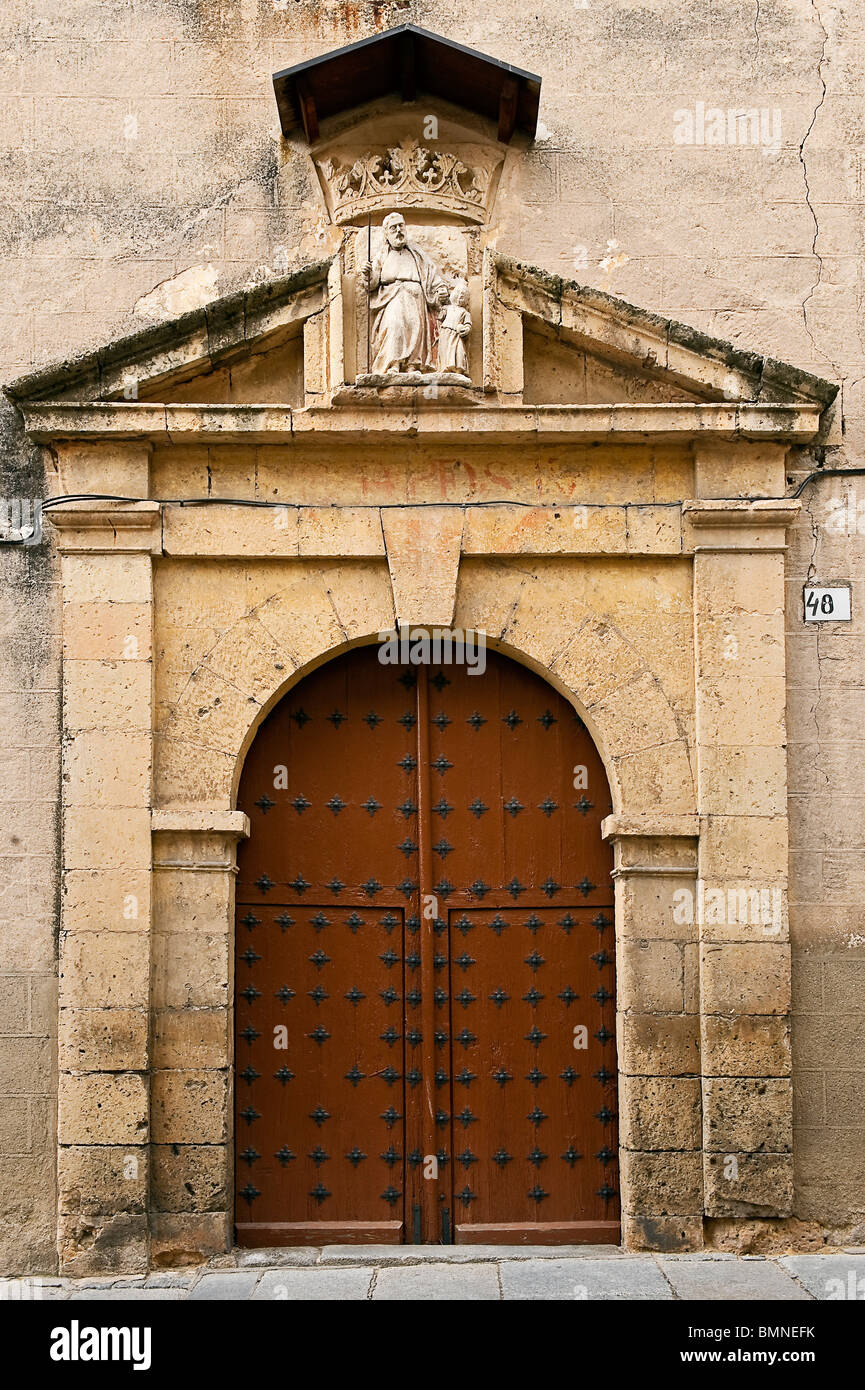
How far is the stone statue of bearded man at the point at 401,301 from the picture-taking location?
6.46 meters

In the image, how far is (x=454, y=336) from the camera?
6.49 metres

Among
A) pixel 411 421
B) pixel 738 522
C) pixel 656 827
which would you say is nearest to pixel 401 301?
pixel 411 421

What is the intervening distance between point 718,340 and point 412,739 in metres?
2.00

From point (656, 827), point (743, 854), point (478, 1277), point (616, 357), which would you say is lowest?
point (478, 1277)

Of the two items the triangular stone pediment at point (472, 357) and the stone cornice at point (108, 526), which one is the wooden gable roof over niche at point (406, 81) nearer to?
the triangular stone pediment at point (472, 357)

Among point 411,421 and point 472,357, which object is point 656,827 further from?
point 472,357

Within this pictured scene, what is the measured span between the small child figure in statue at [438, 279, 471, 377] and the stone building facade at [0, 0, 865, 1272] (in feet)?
0.29

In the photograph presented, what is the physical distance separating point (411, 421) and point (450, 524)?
0.43 metres

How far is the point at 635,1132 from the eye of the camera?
6.28 m

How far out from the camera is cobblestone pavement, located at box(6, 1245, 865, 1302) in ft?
19.0

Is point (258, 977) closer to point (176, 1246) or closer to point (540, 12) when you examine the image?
point (176, 1246)

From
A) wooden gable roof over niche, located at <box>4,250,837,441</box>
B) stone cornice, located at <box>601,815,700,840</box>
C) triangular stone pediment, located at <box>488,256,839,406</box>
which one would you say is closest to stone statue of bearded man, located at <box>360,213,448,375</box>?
wooden gable roof over niche, located at <box>4,250,837,441</box>

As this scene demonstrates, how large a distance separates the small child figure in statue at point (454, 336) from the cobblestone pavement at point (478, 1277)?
3421mm

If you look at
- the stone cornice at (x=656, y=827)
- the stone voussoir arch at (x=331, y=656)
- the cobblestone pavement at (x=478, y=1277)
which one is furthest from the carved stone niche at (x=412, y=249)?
the cobblestone pavement at (x=478, y=1277)
